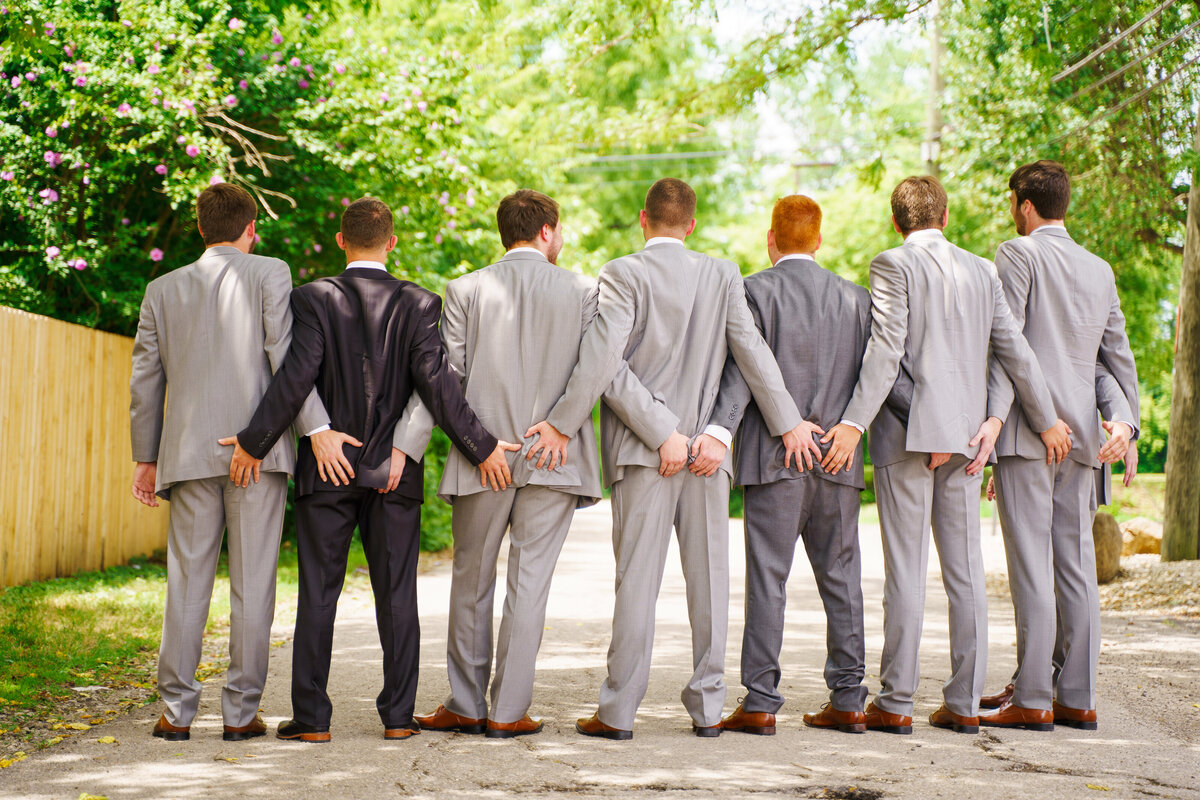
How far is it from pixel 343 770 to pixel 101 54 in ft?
25.6

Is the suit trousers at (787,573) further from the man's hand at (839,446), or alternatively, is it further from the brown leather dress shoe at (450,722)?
the brown leather dress shoe at (450,722)

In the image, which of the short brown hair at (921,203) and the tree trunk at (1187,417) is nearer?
the short brown hair at (921,203)

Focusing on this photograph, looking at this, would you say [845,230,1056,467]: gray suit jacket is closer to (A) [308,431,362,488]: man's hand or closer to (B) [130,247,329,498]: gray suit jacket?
(A) [308,431,362,488]: man's hand

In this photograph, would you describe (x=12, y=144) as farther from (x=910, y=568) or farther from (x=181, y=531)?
(x=910, y=568)

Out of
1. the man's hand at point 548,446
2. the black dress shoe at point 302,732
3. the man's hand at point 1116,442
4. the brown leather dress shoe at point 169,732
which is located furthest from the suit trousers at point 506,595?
the man's hand at point 1116,442

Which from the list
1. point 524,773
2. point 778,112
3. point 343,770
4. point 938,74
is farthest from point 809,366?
point 778,112

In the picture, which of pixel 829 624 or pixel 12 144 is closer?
pixel 829 624

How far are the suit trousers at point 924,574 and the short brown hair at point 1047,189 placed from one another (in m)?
1.30

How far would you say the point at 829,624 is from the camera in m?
5.07

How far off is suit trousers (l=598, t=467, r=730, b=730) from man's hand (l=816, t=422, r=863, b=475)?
1.45ft

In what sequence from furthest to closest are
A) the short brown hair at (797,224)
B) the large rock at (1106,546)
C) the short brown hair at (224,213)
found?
the large rock at (1106,546) → the short brown hair at (797,224) → the short brown hair at (224,213)

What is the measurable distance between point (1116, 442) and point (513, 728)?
296 centimetres

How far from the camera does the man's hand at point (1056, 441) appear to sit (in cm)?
513

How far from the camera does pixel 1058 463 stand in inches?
208
